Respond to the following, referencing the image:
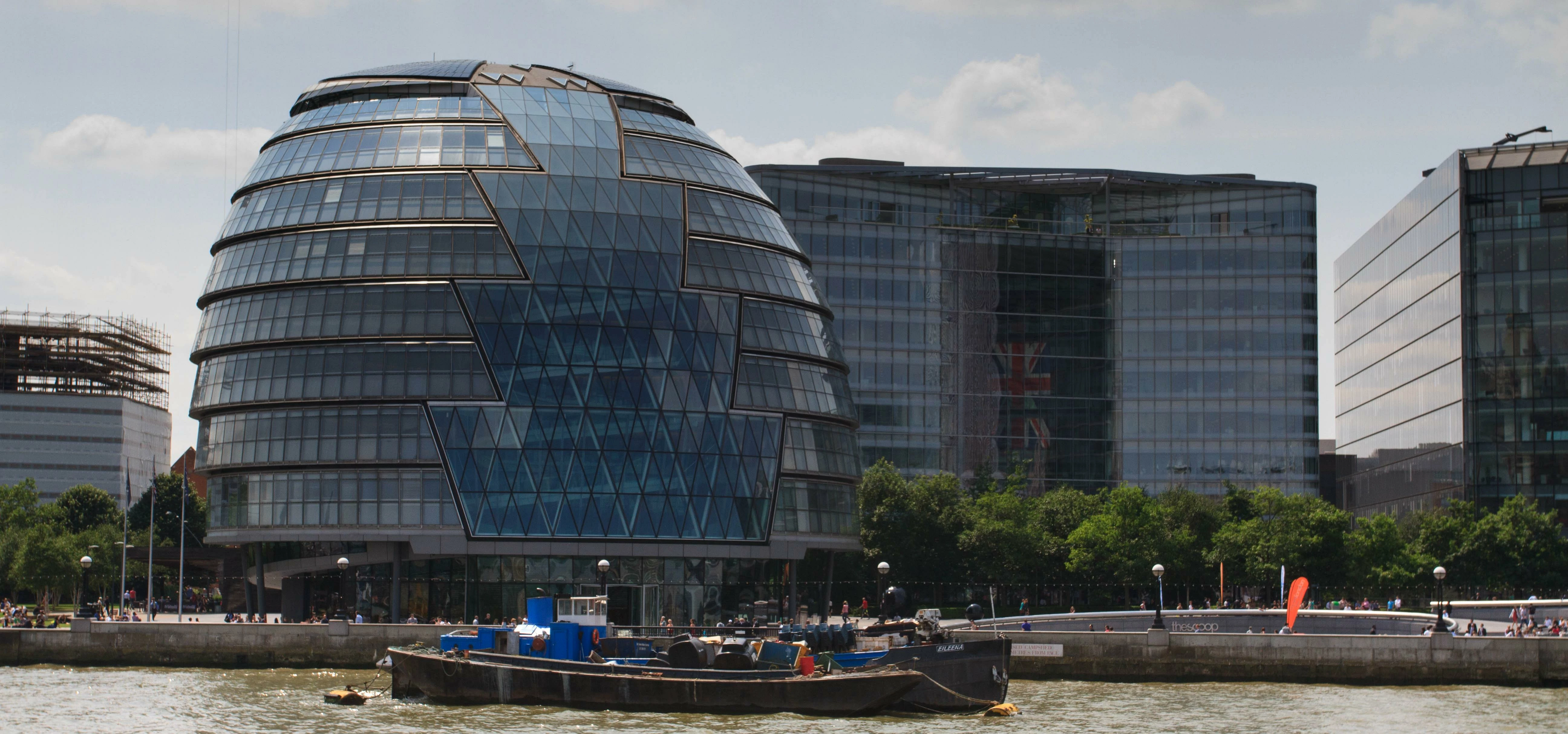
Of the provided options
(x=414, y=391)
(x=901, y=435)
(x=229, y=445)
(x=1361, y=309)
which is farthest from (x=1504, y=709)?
(x=1361, y=309)

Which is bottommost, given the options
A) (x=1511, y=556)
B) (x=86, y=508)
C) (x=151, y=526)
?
(x=1511, y=556)

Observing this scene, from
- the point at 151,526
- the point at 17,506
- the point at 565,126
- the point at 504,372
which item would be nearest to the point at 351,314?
the point at 504,372

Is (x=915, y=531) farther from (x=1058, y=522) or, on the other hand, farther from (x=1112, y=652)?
(x=1112, y=652)

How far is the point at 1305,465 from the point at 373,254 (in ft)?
304

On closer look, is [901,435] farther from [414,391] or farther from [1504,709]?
[1504,709]

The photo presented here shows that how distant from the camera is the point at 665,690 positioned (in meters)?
56.8

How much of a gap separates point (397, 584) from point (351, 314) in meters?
13.5

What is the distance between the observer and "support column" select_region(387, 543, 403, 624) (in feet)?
276

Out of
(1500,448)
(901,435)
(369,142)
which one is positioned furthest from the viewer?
(901,435)

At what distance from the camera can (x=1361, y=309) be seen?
154m

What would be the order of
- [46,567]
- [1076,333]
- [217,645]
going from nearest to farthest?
[217,645]
[46,567]
[1076,333]

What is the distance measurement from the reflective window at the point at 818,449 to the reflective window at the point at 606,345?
15.1ft

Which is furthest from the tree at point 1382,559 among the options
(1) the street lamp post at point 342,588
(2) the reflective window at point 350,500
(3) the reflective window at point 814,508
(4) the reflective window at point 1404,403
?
(1) the street lamp post at point 342,588

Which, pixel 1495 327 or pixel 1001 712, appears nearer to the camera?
pixel 1001 712
